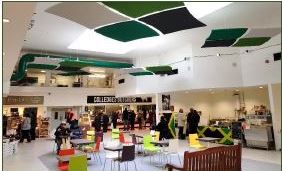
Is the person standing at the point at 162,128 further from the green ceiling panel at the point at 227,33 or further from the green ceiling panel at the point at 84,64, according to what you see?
the green ceiling panel at the point at 227,33

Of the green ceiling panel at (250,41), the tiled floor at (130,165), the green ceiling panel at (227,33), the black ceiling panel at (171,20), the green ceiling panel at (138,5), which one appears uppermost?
the black ceiling panel at (171,20)

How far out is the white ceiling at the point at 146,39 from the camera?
304 inches

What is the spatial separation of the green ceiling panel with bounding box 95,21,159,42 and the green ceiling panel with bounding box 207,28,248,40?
61.4 inches

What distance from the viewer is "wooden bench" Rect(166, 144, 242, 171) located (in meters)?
4.76

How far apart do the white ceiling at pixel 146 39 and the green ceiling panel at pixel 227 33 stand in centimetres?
47

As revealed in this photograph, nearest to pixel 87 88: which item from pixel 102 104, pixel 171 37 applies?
pixel 102 104

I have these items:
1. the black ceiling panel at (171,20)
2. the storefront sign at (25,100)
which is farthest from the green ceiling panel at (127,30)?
the storefront sign at (25,100)

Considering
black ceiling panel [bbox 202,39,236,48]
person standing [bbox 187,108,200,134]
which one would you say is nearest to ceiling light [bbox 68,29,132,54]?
person standing [bbox 187,108,200,134]

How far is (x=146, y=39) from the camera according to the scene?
11.2 metres

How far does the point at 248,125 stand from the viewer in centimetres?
985

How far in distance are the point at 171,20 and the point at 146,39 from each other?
5.29m

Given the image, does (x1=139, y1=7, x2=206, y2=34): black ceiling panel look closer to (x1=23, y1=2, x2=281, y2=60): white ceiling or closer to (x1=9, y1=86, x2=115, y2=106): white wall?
(x1=23, y1=2, x2=281, y2=60): white ceiling

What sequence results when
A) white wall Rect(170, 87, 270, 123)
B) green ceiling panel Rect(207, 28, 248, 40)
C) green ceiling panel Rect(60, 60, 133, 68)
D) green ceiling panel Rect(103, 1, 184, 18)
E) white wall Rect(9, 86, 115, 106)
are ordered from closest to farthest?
1. green ceiling panel Rect(103, 1, 184, 18)
2. green ceiling panel Rect(207, 28, 248, 40)
3. green ceiling panel Rect(60, 60, 133, 68)
4. white wall Rect(170, 87, 270, 123)
5. white wall Rect(9, 86, 115, 106)

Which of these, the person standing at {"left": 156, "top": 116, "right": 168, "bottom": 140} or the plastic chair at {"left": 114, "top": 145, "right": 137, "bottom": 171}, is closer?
the plastic chair at {"left": 114, "top": 145, "right": 137, "bottom": 171}
